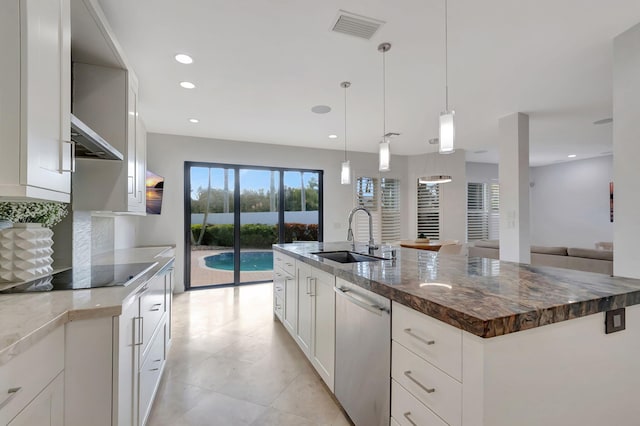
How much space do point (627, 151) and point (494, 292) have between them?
6.68 ft

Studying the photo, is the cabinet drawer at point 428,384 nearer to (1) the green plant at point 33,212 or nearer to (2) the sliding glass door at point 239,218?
(1) the green plant at point 33,212

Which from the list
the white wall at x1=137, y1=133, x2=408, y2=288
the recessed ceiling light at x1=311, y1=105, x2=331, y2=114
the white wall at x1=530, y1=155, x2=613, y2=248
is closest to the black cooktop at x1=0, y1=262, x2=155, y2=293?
the recessed ceiling light at x1=311, y1=105, x2=331, y2=114

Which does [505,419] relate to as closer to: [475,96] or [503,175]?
[475,96]

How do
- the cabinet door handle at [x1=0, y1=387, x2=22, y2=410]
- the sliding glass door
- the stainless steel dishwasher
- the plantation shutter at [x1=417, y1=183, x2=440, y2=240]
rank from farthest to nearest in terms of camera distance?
the plantation shutter at [x1=417, y1=183, x2=440, y2=240], the sliding glass door, the stainless steel dishwasher, the cabinet door handle at [x1=0, y1=387, x2=22, y2=410]

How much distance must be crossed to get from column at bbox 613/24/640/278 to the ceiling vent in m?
1.91

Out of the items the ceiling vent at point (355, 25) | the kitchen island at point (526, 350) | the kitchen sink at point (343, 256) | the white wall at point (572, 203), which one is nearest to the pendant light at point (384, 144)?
the ceiling vent at point (355, 25)

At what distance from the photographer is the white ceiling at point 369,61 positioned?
76.3 inches

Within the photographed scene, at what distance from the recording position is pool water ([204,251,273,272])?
17.4 ft

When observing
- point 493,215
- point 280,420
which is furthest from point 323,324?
point 493,215

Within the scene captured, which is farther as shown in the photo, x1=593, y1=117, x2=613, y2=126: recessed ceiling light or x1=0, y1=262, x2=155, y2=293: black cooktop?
x1=593, y1=117, x2=613, y2=126: recessed ceiling light

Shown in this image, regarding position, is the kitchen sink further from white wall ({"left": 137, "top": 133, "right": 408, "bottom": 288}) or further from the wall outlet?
white wall ({"left": 137, "top": 133, "right": 408, "bottom": 288})

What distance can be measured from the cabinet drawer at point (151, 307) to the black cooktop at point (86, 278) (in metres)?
0.11

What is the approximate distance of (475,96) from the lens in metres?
3.35

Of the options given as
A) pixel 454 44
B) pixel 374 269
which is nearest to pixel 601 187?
pixel 454 44
